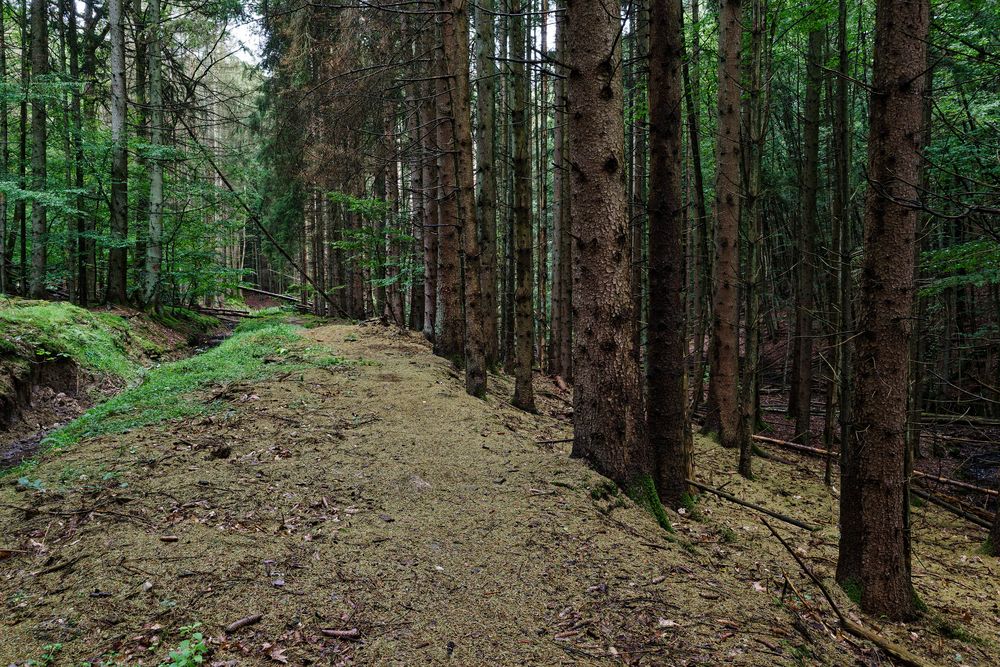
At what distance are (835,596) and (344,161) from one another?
12.4 m

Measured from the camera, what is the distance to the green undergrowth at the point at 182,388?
5637 mm

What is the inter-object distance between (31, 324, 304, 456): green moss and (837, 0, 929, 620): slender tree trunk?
6348mm

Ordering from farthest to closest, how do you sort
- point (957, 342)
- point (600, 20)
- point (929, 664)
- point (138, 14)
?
point (138, 14), point (957, 342), point (600, 20), point (929, 664)

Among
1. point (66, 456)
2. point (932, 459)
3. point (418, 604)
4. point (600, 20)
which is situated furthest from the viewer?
point (932, 459)

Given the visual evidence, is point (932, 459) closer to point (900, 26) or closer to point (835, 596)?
point (835, 596)

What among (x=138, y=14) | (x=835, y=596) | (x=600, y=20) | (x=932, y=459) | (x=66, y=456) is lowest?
(x=932, y=459)

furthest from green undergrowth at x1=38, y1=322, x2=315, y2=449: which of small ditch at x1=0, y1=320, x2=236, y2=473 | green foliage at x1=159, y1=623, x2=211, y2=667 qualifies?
green foliage at x1=159, y1=623, x2=211, y2=667

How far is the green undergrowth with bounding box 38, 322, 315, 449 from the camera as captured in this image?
564 centimetres

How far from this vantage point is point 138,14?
624 inches

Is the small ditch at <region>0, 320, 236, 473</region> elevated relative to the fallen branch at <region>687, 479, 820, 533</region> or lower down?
elevated

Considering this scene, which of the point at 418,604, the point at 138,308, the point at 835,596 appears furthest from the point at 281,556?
the point at 138,308

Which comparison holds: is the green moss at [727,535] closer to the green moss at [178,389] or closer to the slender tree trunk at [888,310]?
the slender tree trunk at [888,310]

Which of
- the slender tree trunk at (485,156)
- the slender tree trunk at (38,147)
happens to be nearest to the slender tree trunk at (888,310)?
the slender tree trunk at (485,156)

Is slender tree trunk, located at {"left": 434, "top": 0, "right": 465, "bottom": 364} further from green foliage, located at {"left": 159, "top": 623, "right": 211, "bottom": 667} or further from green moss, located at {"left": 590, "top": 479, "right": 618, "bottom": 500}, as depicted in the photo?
green foliage, located at {"left": 159, "top": 623, "right": 211, "bottom": 667}
